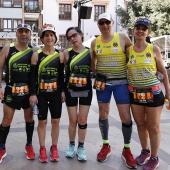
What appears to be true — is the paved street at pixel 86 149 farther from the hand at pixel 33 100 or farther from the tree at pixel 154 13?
the tree at pixel 154 13

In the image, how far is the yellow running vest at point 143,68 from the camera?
336cm

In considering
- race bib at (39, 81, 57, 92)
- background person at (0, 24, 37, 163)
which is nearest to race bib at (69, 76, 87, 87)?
race bib at (39, 81, 57, 92)

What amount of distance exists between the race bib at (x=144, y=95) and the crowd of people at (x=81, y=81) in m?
0.01

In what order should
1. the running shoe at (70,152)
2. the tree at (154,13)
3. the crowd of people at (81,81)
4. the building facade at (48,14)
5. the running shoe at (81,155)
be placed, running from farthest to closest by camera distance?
the building facade at (48,14) < the tree at (154,13) < the running shoe at (70,152) < the running shoe at (81,155) < the crowd of people at (81,81)

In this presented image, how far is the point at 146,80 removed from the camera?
3.40 metres

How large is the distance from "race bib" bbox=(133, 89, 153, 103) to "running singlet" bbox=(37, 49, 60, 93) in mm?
1074

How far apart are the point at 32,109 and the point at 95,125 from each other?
2.32 m

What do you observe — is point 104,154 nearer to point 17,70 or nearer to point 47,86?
point 47,86

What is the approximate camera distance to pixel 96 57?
3.81 m

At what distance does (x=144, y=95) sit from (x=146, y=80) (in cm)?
18

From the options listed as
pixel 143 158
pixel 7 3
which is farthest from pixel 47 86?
pixel 7 3

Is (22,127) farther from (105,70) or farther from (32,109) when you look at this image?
(105,70)

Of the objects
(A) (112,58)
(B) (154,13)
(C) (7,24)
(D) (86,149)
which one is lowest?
(D) (86,149)

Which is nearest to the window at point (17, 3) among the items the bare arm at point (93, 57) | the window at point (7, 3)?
the window at point (7, 3)
